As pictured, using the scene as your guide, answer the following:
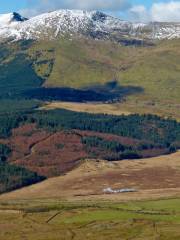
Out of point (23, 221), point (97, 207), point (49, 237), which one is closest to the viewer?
point (49, 237)

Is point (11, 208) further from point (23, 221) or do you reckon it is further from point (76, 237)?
point (76, 237)

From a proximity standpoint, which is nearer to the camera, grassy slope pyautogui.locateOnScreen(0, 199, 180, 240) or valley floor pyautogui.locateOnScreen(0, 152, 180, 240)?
grassy slope pyautogui.locateOnScreen(0, 199, 180, 240)

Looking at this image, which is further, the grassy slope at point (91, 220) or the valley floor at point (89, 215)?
the valley floor at point (89, 215)

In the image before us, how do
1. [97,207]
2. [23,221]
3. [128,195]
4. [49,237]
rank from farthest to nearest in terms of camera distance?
[128,195], [97,207], [23,221], [49,237]

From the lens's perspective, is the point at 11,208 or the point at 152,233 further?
the point at 11,208

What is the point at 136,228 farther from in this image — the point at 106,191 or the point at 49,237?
the point at 106,191

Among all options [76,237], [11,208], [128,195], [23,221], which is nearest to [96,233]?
[76,237]

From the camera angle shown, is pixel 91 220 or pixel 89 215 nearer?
pixel 91 220

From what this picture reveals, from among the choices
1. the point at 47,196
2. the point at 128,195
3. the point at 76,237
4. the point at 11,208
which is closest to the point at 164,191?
the point at 128,195

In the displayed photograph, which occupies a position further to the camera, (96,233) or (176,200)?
(176,200)
